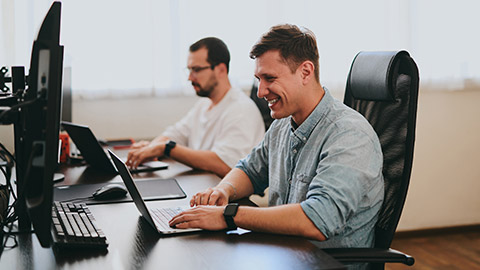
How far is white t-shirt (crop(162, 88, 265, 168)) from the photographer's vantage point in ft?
8.36

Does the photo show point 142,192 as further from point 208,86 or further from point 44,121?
point 208,86

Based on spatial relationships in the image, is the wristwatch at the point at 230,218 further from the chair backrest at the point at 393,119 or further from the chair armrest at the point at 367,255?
the chair backrest at the point at 393,119

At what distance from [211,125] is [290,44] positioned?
1318 millimetres

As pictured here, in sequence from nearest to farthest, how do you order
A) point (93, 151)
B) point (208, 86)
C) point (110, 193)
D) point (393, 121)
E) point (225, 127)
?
point (393, 121)
point (110, 193)
point (93, 151)
point (225, 127)
point (208, 86)

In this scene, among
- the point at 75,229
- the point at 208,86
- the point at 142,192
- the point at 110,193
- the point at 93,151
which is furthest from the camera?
the point at 208,86

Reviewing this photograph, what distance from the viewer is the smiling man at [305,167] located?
1.34 meters

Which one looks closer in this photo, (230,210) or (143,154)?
(230,210)

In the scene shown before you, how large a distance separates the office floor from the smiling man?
164 centimetres

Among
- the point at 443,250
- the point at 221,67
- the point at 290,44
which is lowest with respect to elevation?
the point at 443,250

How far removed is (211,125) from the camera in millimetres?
2840

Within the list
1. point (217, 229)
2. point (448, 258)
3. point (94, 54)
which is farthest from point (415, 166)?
point (217, 229)

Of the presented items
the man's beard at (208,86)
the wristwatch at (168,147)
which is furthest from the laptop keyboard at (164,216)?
the man's beard at (208,86)

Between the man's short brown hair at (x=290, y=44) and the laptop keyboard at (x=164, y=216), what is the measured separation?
0.53 m

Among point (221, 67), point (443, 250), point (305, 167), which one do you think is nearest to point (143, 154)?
point (221, 67)
